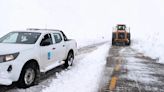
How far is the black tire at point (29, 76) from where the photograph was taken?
288 inches

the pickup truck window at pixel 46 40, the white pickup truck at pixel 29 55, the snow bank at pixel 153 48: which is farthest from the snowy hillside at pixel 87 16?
the pickup truck window at pixel 46 40

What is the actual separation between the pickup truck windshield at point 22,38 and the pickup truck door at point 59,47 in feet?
3.62

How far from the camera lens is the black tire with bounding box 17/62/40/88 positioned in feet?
24.0

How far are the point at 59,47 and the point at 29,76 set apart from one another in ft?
8.67

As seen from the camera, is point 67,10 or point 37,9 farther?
point 67,10

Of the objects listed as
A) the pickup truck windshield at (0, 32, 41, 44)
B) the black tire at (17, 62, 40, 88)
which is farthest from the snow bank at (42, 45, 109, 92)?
the pickup truck windshield at (0, 32, 41, 44)

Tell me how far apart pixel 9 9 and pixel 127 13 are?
5298 cm

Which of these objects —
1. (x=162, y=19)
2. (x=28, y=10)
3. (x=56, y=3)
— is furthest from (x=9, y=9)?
(x=162, y=19)

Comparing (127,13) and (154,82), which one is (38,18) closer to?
(127,13)

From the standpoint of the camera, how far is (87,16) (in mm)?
82125

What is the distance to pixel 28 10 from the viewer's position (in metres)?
63.5

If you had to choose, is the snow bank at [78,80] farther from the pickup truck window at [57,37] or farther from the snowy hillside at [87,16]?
the snowy hillside at [87,16]

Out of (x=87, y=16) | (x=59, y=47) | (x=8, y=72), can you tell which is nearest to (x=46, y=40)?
(x=59, y=47)

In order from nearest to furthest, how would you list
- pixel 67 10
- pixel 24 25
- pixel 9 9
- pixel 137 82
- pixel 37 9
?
1. pixel 137 82
2. pixel 24 25
3. pixel 9 9
4. pixel 37 9
5. pixel 67 10
